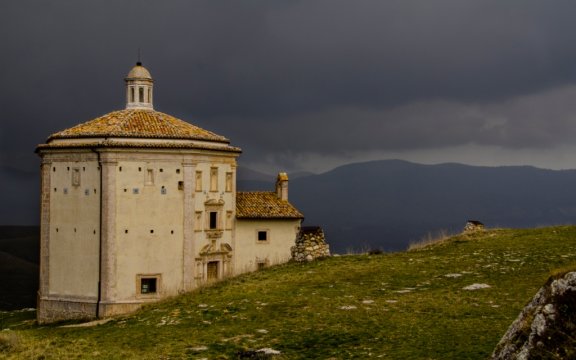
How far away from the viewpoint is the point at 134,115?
41.7 m

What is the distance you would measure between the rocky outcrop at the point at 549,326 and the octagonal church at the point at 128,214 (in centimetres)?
2705

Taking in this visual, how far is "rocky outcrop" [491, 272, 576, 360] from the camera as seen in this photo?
37.5ft

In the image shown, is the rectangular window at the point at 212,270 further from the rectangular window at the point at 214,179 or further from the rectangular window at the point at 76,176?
the rectangular window at the point at 76,176

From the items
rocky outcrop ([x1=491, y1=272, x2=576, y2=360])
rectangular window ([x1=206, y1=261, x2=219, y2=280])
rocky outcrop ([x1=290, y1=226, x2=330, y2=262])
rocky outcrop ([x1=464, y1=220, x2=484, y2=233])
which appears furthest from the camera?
rectangular window ([x1=206, y1=261, x2=219, y2=280])

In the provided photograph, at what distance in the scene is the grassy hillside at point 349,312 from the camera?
18188mm

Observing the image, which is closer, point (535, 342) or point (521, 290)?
point (535, 342)

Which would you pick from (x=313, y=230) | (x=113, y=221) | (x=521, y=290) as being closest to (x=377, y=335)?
(x=521, y=290)

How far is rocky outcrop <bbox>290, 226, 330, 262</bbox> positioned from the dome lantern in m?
14.7

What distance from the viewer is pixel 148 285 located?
39.1m

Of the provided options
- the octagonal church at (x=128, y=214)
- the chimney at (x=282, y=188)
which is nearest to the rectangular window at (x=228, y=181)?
the octagonal church at (x=128, y=214)

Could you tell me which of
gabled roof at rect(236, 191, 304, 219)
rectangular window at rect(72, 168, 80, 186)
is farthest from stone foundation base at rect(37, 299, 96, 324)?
gabled roof at rect(236, 191, 304, 219)

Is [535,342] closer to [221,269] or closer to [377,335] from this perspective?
[377,335]

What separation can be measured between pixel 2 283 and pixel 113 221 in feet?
300

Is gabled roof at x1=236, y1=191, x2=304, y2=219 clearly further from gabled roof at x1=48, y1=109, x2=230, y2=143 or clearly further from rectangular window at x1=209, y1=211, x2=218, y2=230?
gabled roof at x1=48, y1=109, x2=230, y2=143
